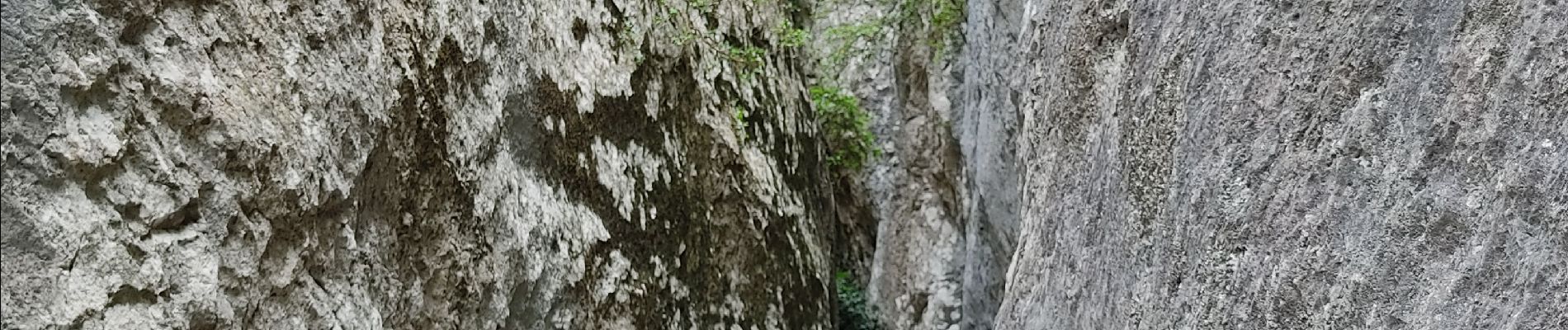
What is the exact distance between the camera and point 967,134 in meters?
5.97

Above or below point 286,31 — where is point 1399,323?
below

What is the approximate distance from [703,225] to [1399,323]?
3081 mm

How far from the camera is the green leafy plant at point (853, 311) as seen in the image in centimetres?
657

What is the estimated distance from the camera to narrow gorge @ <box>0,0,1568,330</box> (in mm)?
2650

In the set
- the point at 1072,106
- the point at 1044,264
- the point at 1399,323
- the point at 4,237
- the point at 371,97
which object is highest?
the point at 371,97

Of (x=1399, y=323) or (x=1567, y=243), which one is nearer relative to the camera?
(x=1567, y=243)

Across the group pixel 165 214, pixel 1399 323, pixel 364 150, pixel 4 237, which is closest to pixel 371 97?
pixel 364 150

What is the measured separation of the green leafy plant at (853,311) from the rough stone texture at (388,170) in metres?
0.75

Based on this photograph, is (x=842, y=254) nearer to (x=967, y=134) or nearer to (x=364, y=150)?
(x=967, y=134)

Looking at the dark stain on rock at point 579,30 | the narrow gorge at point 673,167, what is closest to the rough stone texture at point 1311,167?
the narrow gorge at point 673,167

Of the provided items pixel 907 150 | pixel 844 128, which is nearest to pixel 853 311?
pixel 907 150

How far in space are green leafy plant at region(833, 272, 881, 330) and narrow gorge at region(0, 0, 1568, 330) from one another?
94 centimetres

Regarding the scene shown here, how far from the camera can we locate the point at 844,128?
6.93 m

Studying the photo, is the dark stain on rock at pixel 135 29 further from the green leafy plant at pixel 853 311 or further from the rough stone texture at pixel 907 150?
the green leafy plant at pixel 853 311
